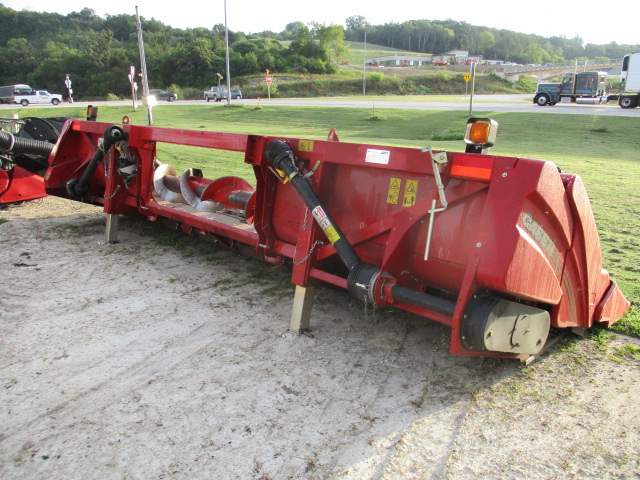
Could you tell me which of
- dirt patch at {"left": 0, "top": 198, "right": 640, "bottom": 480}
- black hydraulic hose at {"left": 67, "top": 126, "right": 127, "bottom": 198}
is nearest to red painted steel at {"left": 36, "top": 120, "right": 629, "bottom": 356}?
dirt patch at {"left": 0, "top": 198, "right": 640, "bottom": 480}

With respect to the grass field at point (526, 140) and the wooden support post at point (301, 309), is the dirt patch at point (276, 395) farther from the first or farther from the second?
the grass field at point (526, 140)

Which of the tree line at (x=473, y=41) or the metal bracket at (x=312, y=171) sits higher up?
the tree line at (x=473, y=41)

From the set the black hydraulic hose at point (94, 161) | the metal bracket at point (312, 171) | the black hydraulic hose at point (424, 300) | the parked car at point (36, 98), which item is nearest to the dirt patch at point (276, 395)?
the black hydraulic hose at point (424, 300)

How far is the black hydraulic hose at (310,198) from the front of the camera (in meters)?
2.96

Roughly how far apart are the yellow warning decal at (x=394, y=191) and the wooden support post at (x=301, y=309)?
72 centimetres

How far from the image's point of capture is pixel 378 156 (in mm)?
2965

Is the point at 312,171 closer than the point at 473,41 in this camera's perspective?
Yes

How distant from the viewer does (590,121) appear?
19.6m

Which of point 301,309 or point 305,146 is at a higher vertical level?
point 305,146

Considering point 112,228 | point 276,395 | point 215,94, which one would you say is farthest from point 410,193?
point 215,94

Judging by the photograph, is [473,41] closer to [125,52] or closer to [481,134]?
[125,52]

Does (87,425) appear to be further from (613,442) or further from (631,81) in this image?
(631,81)

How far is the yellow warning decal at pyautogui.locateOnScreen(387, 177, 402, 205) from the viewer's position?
3105mm

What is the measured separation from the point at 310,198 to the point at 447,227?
0.78 metres
